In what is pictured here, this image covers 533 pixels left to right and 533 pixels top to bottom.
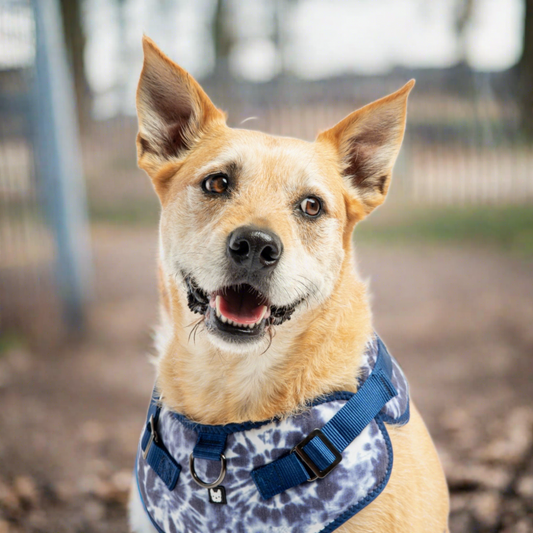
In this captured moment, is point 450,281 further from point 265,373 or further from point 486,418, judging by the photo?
point 265,373

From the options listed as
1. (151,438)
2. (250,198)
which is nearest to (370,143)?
(250,198)

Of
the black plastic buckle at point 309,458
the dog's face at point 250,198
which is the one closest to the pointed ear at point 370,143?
the dog's face at point 250,198

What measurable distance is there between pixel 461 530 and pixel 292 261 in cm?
235

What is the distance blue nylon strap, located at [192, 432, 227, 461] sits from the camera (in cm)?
189

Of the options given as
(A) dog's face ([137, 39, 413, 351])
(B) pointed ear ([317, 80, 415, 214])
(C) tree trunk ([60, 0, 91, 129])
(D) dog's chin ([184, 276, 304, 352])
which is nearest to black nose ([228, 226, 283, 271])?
(A) dog's face ([137, 39, 413, 351])

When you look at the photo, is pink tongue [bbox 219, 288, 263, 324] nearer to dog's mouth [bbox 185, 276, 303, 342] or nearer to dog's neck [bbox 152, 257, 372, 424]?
dog's mouth [bbox 185, 276, 303, 342]

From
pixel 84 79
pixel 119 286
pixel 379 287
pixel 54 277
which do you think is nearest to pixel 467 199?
pixel 379 287

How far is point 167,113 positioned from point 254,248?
97cm

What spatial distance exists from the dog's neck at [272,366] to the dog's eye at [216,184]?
431 millimetres

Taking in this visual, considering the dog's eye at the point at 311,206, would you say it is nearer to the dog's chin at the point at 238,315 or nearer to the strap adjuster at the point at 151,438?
the dog's chin at the point at 238,315

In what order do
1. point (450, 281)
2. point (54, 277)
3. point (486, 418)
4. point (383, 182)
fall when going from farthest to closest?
1. point (450, 281)
2. point (54, 277)
3. point (486, 418)
4. point (383, 182)

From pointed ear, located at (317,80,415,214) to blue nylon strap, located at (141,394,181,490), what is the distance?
1.37 meters

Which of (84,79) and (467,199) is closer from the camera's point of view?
(467,199)

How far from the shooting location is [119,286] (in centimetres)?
804
